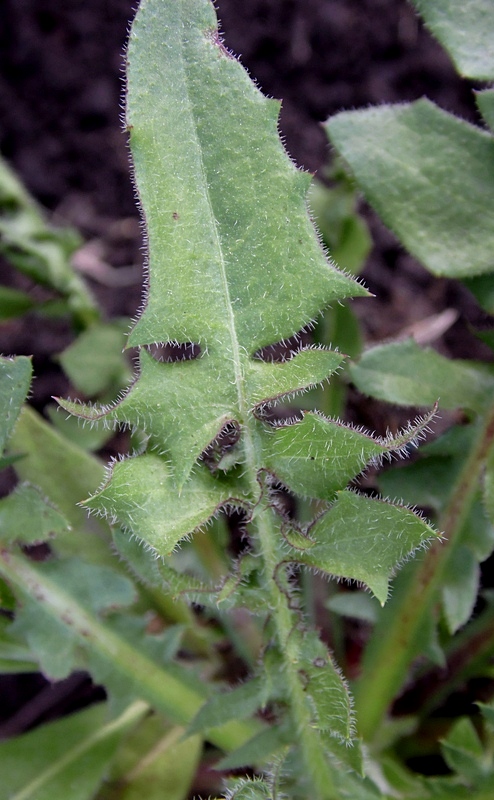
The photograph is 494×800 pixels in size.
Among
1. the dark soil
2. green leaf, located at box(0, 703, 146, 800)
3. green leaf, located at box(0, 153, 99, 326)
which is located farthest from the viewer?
the dark soil

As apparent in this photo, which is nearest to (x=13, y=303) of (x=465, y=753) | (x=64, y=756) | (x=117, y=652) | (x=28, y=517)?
(x=28, y=517)

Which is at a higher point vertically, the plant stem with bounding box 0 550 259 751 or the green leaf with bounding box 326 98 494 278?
the green leaf with bounding box 326 98 494 278

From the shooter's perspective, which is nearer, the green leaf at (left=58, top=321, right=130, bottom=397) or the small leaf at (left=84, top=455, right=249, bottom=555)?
the small leaf at (left=84, top=455, right=249, bottom=555)

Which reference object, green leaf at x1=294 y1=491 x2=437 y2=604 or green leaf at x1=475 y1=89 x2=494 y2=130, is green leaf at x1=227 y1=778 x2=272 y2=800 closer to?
green leaf at x1=294 y1=491 x2=437 y2=604

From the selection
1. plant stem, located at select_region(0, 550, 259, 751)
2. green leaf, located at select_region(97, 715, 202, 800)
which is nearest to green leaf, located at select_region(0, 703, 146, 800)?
green leaf, located at select_region(97, 715, 202, 800)

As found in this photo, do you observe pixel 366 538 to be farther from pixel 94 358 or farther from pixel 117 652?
pixel 94 358

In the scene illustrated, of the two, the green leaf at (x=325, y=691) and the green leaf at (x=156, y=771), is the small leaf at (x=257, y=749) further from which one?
the green leaf at (x=156, y=771)

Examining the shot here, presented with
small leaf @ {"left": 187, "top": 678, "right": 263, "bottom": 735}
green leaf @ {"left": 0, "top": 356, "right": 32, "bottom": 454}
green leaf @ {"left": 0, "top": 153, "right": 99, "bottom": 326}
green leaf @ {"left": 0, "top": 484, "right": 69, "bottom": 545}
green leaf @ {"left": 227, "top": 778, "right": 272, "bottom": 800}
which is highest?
green leaf @ {"left": 0, "top": 356, "right": 32, "bottom": 454}
